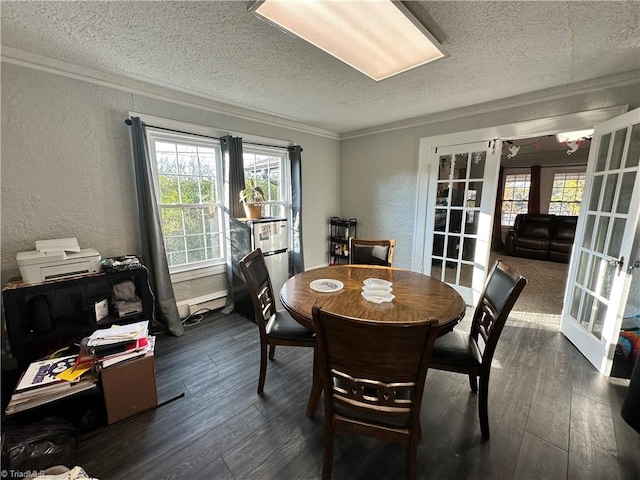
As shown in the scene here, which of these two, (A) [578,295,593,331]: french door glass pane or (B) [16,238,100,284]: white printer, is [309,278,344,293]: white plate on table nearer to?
(B) [16,238,100,284]: white printer

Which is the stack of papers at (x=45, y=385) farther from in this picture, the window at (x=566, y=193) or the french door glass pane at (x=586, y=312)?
Answer: the window at (x=566, y=193)

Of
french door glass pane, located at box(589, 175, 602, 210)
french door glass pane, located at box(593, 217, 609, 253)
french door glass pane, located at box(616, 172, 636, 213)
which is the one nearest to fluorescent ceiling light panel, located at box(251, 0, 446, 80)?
french door glass pane, located at box(616, 172, 636, 213)

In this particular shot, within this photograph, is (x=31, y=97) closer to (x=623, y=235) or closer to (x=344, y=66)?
(x=344, y=66)

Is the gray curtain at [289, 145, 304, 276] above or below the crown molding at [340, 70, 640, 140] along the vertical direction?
below

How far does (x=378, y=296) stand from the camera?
1634mm

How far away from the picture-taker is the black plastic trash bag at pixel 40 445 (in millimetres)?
1193

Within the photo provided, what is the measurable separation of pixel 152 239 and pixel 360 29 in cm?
233

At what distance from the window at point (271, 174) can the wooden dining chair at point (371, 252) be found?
1.36 m

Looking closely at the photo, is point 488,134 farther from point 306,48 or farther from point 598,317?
point 306,48

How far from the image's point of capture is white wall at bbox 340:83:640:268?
308cm

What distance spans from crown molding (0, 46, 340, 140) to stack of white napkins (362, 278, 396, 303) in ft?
7.89

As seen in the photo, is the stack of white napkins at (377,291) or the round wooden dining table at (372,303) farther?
the stack of white napkins at (377,291)

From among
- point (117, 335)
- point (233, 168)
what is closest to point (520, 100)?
point (233, 168)

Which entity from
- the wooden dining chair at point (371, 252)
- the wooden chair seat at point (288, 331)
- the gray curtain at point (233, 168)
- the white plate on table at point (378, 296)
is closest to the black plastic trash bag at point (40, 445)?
the wooden chair seat at point (288, 331)
